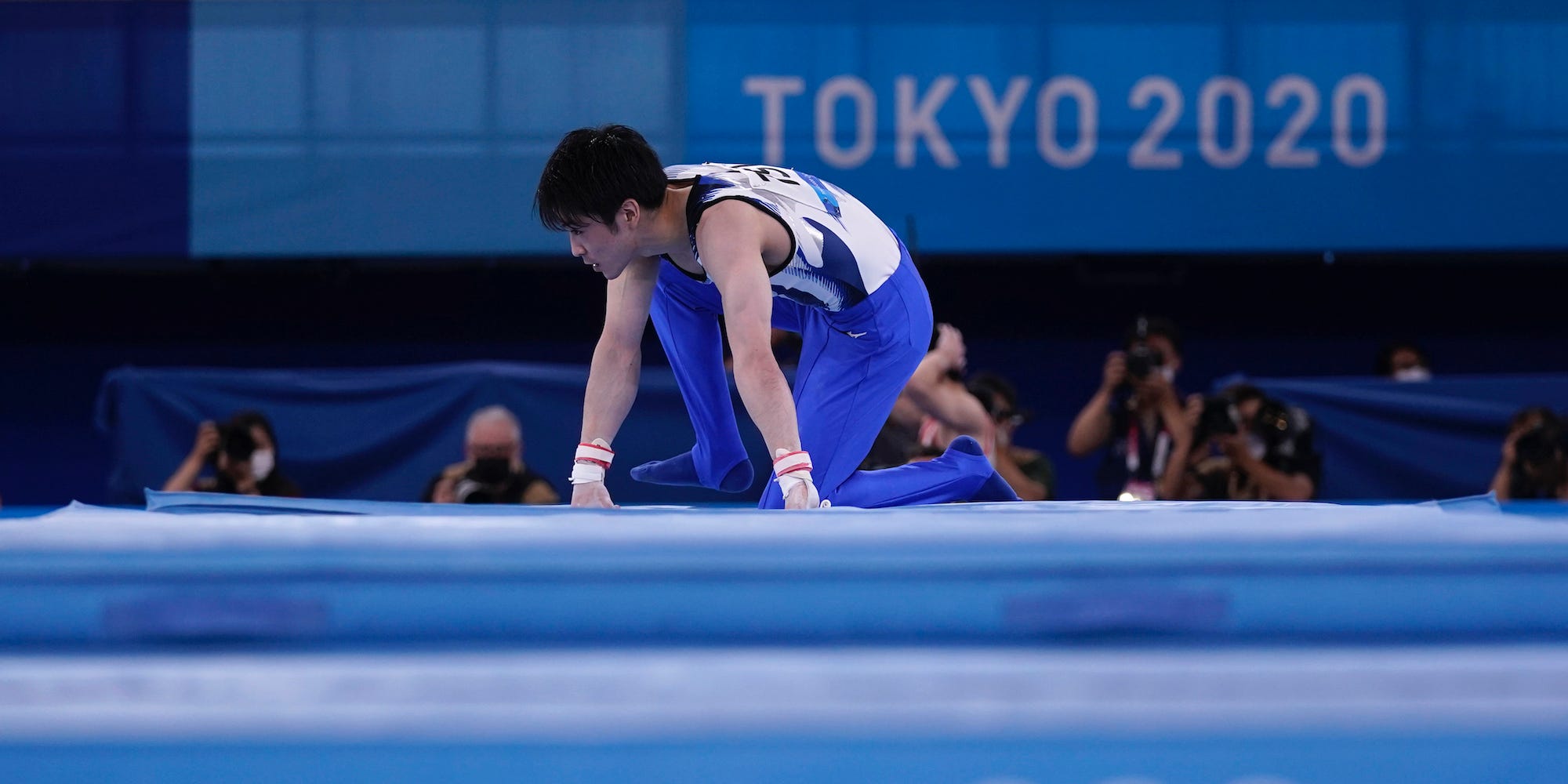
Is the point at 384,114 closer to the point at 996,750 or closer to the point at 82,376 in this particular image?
the point at 82,376

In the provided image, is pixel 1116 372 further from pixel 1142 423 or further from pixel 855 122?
pixel 855 122

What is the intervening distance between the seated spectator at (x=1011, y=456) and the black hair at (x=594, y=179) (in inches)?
81.7

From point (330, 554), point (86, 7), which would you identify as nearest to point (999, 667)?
point (330, 554)

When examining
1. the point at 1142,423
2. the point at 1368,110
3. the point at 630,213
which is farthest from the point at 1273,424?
the point at 630,213

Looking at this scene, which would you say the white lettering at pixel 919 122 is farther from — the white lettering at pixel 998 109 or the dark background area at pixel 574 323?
the dark background area at pixel 574 323

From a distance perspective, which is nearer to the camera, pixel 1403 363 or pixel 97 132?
pixel 97 132

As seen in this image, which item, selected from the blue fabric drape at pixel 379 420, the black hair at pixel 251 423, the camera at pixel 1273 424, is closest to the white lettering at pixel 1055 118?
the camera at pixel 1273 424

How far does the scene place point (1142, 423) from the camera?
426cm

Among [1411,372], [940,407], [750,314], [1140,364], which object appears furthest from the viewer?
[1411,372]

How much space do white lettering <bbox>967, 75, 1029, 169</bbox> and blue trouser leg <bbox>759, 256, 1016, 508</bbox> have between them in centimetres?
252

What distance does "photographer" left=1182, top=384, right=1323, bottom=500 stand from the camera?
3.90m

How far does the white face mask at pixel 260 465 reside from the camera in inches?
163

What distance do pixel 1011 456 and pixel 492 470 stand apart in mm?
1648

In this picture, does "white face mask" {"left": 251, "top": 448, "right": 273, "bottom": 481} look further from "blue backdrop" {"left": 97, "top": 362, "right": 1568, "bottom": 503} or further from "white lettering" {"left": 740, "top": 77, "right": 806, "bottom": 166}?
"white lettering" {"left": 740, "top": 77, "right": 806, "bottom": 166}
